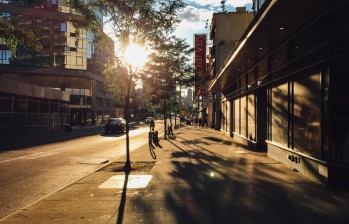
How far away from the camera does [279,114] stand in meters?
14.1

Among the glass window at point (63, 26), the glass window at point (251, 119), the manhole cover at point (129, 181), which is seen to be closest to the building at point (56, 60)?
the glass window at point (63, 26)

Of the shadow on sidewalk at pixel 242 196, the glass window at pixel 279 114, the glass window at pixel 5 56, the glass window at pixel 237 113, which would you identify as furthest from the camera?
the glass window at pixel 5 56

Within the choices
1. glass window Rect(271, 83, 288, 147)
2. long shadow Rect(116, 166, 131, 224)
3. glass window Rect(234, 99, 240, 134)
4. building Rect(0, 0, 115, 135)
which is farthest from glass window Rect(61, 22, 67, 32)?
long shadow Rect(116, 166, 131, 224)

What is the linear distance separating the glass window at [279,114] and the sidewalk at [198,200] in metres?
2.07

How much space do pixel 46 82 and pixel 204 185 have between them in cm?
6464

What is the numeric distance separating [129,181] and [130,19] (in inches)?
256

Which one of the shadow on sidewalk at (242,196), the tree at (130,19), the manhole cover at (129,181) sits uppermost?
A: the tree at (130,19)

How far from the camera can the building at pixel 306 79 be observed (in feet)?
27.7

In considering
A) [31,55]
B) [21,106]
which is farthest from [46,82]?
[21,106]

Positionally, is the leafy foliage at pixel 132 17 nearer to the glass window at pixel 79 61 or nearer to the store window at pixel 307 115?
the store window at pixel 307 115

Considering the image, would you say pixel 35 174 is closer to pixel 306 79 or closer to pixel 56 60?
Answer: pixel 306 79

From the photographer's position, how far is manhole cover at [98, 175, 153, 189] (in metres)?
9.61

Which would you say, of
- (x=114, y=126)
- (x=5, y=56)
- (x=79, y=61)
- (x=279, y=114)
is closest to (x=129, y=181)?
(x=279, y=114)

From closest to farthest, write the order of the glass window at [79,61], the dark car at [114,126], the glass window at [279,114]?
the glass window at [279,114]
the dark car at [114,126]
the glass window at [79,61]
